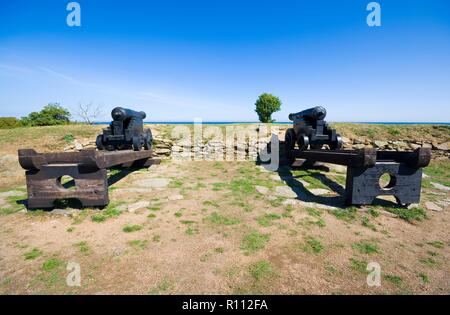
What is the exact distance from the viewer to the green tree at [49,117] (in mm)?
17797

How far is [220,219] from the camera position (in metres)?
3.78

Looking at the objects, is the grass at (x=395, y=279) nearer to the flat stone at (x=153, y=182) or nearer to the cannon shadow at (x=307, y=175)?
the cannon shadow at (x=307, y=175)

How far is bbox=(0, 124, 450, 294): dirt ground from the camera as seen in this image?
2.20m

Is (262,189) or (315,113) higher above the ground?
(315,113)

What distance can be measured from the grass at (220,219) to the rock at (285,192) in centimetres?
186

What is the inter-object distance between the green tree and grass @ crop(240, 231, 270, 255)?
70.8ft

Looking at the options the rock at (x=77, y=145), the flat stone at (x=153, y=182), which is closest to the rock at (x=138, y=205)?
the flat stone at (x=153, y=182)

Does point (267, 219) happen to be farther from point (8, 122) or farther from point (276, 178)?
point (8, 122)

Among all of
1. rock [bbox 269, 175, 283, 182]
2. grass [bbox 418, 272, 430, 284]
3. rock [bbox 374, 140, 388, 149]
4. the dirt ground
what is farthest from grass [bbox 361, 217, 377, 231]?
rock [bbox 374, 140, 388, 149]

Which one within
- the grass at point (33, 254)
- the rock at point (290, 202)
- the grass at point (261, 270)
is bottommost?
the grass at point (261, 270)

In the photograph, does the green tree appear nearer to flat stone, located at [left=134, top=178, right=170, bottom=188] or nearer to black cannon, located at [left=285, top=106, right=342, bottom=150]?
flat stone, located at [left=134, top=178, right=170, bottom=188]

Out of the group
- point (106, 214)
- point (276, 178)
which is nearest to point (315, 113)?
point (276, 178)

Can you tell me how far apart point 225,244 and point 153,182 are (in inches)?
159
